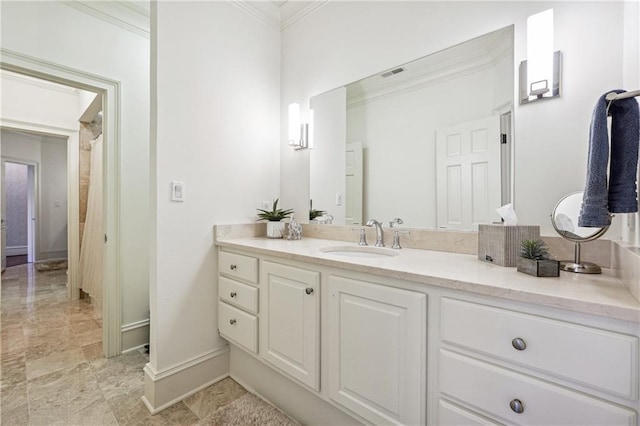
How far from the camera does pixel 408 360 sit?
951 mm

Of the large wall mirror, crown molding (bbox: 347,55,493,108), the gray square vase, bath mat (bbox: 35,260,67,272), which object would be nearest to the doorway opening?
bath mat (bbox: 35,260,67,272)

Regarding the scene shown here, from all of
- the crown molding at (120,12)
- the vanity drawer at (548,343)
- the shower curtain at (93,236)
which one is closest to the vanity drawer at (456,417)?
the vanity drawer at (548,343)

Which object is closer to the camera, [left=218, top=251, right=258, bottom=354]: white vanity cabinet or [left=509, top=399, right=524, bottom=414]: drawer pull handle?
[left=509, top=399, right=524, bottom=414]: drawer pull handle

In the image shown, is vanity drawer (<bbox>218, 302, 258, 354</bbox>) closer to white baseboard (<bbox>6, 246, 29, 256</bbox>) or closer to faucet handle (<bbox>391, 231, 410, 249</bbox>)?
faucet handle (<bbox>391, 231, 410, 249</bbox>)

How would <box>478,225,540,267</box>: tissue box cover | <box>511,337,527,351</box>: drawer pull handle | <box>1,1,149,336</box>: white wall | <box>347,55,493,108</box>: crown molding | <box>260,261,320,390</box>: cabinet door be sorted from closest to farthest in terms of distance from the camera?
1. <box>511,337,527,351</box>: drawer pull handle
2. <box>478,225,540,267</box>: tissue box cover
3. <box>260,261,320,390</box>: cabinet door
4. <box>347,55,493,108</box>: crown molding
5. <box>1,1,149,336</box>: white wall

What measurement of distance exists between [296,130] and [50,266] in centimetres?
608

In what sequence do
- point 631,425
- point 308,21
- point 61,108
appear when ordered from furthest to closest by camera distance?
point 61,108
point 308,21
point 631,425

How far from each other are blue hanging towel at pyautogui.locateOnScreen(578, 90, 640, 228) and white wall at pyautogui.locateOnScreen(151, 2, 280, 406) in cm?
182

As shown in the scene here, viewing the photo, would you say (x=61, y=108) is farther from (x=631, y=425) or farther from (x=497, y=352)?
(x=631, y=425)

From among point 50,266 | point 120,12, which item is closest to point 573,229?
point 120,12

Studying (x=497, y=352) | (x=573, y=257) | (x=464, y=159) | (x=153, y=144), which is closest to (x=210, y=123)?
(x=153, y=144)

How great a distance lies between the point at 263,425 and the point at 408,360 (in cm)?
94

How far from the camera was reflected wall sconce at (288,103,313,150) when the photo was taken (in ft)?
6.84

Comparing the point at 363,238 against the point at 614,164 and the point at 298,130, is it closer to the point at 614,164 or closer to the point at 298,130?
the point at 298,130
